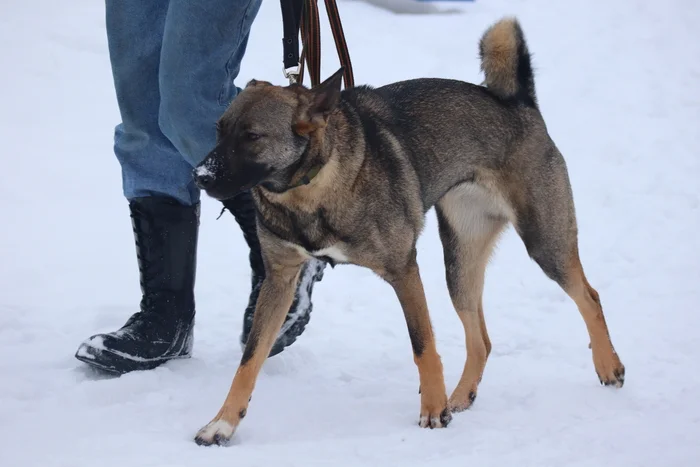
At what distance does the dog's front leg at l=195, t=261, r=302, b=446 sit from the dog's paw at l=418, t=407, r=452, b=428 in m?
0.63

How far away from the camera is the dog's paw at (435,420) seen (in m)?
3.16

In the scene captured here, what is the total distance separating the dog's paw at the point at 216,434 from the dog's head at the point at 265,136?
77 centimetres

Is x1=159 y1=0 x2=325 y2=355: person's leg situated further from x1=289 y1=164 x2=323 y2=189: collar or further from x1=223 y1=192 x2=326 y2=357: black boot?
x1=289 y1=164 x2=323 y2=189: collar

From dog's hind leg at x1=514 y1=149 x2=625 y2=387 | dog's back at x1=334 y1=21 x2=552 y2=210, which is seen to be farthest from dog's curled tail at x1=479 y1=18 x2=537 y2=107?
dog's hind leg at x1=514 y1=149 x2=625 y2=387

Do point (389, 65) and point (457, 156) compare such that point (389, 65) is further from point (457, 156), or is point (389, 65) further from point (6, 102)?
point (457, 156)

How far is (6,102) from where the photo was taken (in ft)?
22.0

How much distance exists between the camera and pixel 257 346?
320 centimetres

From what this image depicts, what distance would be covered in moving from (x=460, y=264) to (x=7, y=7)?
607cm

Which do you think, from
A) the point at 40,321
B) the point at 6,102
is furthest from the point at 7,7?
the point at 40,321

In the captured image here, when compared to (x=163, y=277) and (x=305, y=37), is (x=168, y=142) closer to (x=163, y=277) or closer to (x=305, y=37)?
(x=163, y=277)

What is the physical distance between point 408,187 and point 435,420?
88cm

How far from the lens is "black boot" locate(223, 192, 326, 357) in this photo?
373 cm

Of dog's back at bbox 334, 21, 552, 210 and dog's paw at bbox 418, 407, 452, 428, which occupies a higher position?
dog's back at bbox 334, 21, 552, 210

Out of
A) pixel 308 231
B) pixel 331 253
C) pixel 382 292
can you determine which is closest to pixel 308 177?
pixel 308 231
